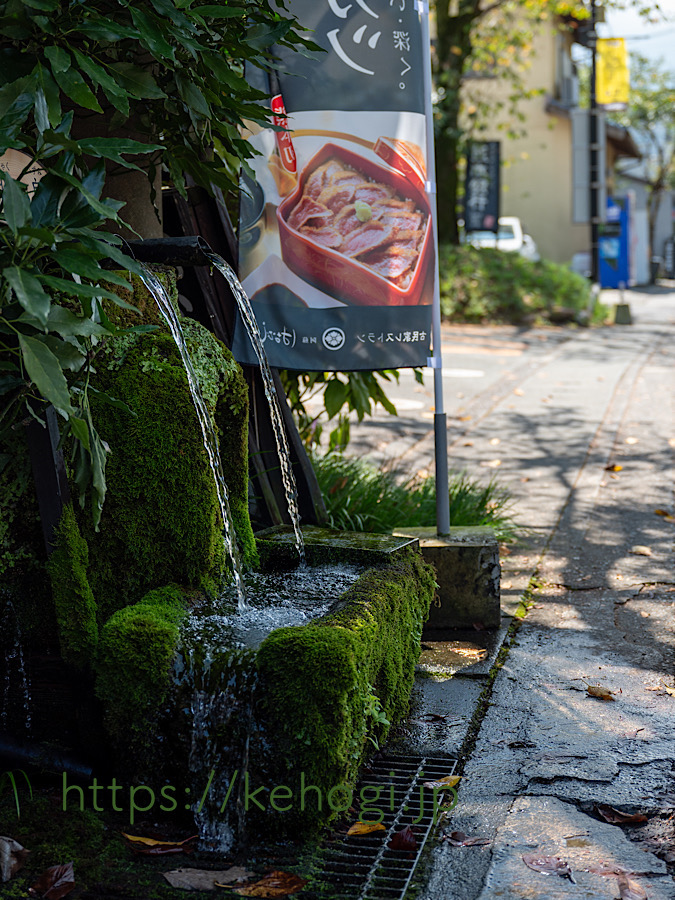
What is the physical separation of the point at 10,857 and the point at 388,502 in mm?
3239

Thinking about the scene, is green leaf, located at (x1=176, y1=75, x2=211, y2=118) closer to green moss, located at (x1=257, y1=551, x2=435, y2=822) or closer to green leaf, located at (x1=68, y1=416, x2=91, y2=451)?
green leaf, located at (x1=68, y1=416, x2=91, y2=451)

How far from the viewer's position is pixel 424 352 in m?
4.46

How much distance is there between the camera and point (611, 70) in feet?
69.5

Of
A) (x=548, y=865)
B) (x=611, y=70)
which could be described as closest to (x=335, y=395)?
(x=548, y=865)

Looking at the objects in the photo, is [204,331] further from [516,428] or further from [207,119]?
[516,428]

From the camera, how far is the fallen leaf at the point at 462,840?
277 cm

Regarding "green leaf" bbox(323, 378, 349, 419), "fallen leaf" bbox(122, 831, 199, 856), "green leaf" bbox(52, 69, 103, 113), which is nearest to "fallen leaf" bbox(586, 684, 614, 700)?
"fallen leaf" bbox(122, 831, 199, 856)

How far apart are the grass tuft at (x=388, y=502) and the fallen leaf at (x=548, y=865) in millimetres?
2507

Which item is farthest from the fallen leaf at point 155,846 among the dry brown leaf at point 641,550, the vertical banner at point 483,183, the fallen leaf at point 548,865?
the vertical banner at point 483,183

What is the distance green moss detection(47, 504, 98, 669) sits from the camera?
116 inches

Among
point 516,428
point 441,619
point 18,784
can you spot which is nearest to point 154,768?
point 18,784

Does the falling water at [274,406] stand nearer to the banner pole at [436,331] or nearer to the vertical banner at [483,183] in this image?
the banner pole at [436,331]

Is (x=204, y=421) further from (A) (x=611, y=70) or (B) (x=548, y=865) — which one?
(A) (x=611, y=70)

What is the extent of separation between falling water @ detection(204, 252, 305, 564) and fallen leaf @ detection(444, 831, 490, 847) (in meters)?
1.34
